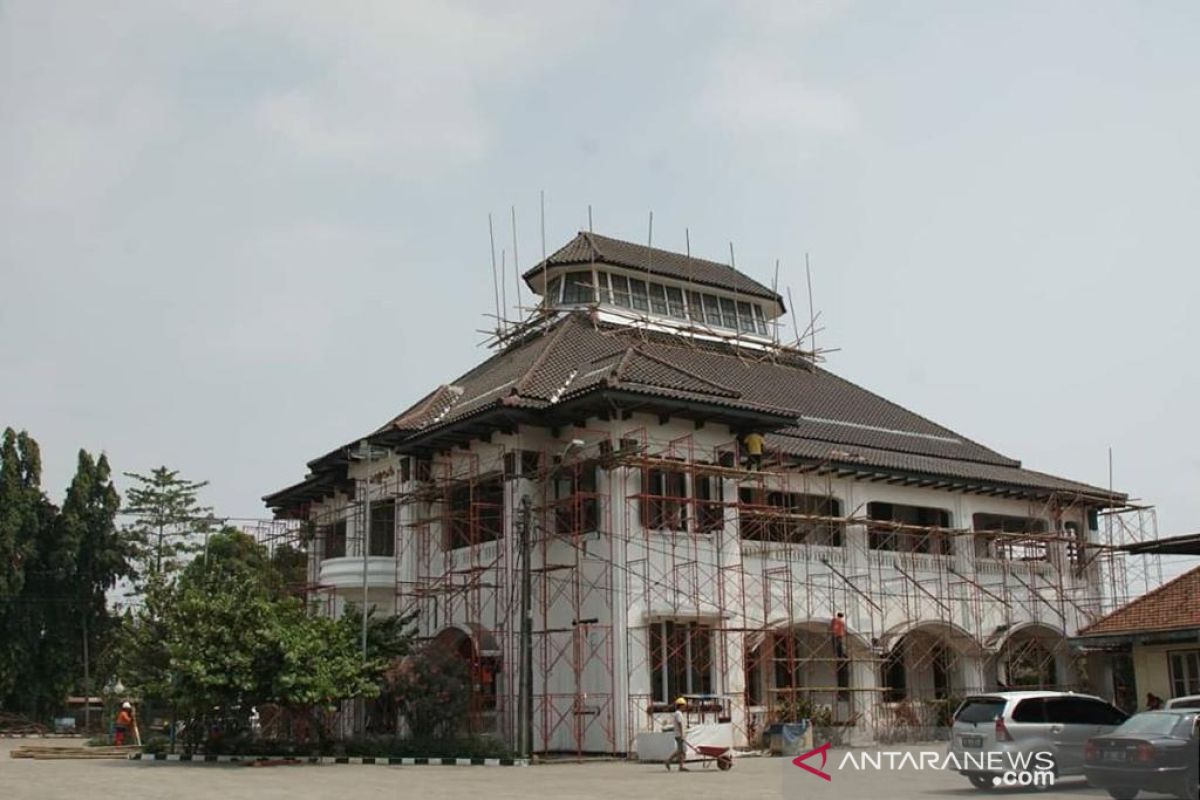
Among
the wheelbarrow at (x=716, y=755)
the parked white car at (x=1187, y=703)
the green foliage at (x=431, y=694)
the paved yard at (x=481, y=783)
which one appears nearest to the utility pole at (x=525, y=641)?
the paved yard at (x=481, y=783)

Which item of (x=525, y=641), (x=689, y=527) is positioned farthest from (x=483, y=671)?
(x=689, y=527)

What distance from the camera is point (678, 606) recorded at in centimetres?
2800

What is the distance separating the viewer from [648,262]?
39156 mm

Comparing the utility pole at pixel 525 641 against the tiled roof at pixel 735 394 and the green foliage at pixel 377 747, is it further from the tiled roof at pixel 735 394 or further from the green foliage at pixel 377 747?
the tiled roof at pixel 735 394

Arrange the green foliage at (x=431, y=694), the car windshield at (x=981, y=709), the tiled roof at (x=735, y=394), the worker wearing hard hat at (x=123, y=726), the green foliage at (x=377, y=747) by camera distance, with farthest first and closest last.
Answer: the worker wearing hard hat at (x=123, y=726) < the tiled roof at (x=735, y=394) < the green foliage at (x=431, y=694) < the green foliage at (x=377, y=747) < the car windshield at (x=981, y=709)

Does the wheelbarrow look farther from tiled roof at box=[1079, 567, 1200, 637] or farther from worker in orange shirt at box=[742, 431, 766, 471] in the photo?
tiled roof at box=[1079, 567, 1200, 637]

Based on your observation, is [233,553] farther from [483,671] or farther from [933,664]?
[933,664]

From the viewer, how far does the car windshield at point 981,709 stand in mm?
18219

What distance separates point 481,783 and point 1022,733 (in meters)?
8.57

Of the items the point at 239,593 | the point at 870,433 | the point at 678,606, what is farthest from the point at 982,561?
the point at 239,593

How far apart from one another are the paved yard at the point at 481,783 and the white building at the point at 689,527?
368cm

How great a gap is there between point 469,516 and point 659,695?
6.38m

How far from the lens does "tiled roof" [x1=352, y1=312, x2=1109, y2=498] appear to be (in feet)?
96.5

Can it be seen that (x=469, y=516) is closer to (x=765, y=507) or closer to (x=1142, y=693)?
(x=765, y=507)
